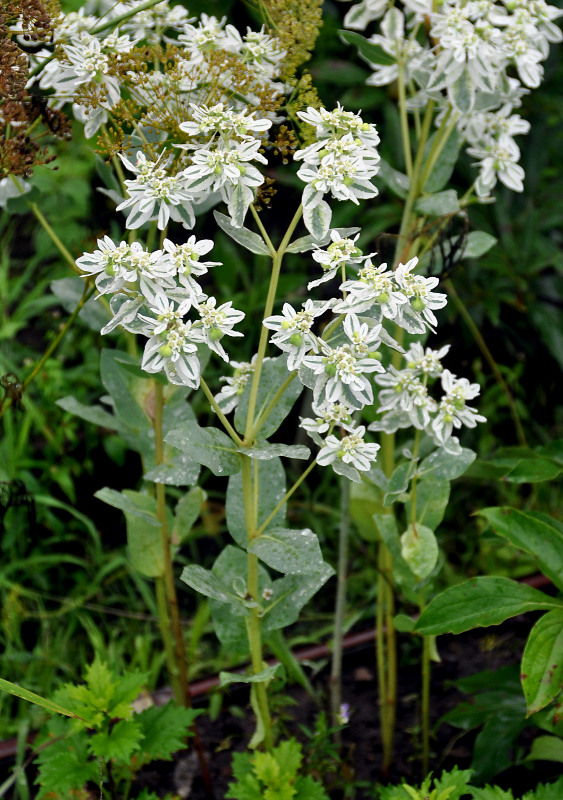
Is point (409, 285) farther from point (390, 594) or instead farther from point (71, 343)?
point (71, 343)

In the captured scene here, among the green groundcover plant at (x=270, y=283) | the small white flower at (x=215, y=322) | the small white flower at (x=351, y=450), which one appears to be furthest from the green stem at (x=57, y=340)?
the small white flower at (x=351, y=450)

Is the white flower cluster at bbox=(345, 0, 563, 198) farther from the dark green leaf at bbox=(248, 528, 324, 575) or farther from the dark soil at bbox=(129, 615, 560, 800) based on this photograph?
the dark soil at bbox=(129, 615, 560, 800)

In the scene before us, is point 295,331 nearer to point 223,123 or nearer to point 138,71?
point 223,123

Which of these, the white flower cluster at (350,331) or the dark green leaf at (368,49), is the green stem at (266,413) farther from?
the dark green leaf at (368,49)

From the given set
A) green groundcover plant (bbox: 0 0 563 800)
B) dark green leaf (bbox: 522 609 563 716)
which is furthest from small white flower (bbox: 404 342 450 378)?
dark green leaf (bbox: 522 609 563 716)

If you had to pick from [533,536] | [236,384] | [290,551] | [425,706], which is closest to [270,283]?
[236,384]

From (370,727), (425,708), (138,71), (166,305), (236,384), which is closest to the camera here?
(166,305)
